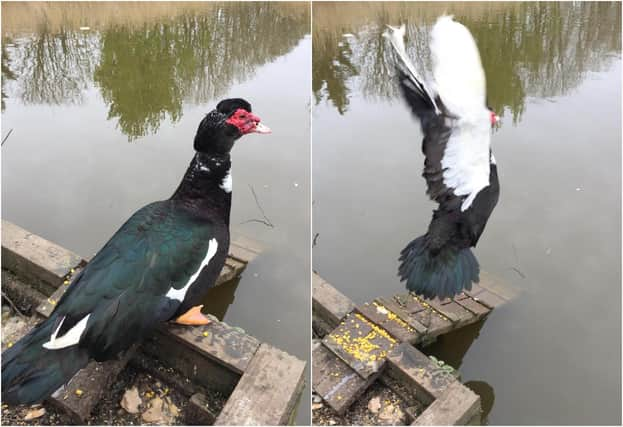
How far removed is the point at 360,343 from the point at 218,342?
1.77 feet

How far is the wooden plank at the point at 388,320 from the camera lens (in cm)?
196

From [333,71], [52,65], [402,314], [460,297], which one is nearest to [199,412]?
[402,314]

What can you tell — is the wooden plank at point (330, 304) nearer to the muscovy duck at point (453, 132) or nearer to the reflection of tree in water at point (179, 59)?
the muscovy duck at point (453, 132)

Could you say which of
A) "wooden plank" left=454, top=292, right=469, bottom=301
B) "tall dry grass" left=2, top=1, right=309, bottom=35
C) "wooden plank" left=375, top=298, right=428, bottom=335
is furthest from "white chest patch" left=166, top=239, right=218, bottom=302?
"tall dry grass" left=2, top=1, right=309, bottom=35

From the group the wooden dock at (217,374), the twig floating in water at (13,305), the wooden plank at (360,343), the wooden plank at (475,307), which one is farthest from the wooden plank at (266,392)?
the twig floating in water at (13,305)

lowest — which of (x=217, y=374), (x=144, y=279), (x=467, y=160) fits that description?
(x=217, y=374)

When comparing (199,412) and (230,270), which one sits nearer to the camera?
(199,412)

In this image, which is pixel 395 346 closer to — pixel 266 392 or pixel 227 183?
pixel 266 392

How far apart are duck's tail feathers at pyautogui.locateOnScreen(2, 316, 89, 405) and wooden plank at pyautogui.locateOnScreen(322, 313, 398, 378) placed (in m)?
0.88

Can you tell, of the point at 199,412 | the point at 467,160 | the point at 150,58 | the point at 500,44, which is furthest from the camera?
the point at 150,58

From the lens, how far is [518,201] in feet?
8.61

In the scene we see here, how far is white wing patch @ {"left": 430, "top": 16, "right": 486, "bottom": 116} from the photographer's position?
53.7 inches

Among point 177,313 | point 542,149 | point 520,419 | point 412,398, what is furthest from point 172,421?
point 542,149

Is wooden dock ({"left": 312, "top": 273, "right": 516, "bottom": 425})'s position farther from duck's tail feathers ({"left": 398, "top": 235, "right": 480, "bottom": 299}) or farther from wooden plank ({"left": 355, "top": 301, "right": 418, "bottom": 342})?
duck's tail feathers ({"left": 398, "top": 235, "right": 480, "bottom": 299})
